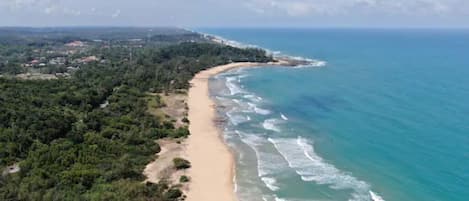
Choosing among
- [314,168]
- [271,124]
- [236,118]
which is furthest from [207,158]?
Result: [236,118]

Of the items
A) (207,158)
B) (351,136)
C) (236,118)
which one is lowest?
(207,158)

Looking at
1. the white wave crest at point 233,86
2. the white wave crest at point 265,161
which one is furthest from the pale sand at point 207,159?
the white wave crest at point 233,86

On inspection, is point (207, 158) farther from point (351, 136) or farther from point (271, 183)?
point (351, 136)

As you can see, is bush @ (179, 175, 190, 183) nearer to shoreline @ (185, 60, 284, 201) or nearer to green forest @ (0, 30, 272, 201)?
shoreline @ (185, 60, 284, 201)

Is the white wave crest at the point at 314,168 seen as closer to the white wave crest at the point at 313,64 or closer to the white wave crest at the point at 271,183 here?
the white wave crest at the point at 271,183

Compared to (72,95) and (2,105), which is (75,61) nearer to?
(72,95)
